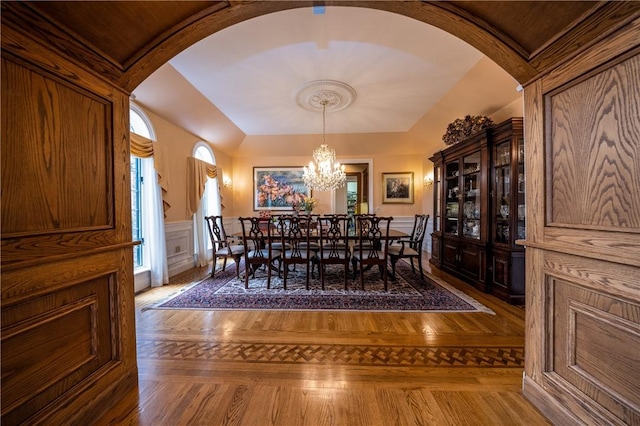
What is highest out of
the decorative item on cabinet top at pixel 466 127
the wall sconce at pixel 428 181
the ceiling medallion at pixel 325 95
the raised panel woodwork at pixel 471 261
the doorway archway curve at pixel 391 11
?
the ceiling medallion at pixel 325 95

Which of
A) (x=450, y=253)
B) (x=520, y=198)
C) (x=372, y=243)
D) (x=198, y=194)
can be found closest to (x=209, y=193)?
(x=198, y=194)

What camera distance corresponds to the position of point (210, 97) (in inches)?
165

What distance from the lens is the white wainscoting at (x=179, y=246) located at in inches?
160

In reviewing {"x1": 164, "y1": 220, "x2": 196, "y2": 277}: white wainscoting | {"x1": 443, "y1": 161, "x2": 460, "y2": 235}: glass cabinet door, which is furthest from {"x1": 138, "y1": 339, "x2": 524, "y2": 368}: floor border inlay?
{"x1": 443, "y1": 161, "x2": 460, "y2": 235}: glass cabinet door

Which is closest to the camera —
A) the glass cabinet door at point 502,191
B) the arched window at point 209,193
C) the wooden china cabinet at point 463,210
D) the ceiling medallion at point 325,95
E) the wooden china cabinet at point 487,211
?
the wooden china cabinet at point 487,211

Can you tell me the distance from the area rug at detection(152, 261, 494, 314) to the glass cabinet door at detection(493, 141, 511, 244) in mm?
929

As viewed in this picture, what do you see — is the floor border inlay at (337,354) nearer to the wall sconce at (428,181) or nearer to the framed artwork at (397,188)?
the wall sconce at (428,181)

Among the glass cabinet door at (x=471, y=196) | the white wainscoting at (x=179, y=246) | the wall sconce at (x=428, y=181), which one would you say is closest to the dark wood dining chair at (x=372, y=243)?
the glass cabinet door at (x=471, y=196)

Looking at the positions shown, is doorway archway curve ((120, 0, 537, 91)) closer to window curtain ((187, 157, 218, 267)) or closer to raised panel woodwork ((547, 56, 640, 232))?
raised panel woodwork ((547, 56, 640, 232))

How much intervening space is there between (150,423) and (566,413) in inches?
83.4

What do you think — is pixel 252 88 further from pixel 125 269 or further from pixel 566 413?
pixel 566 413

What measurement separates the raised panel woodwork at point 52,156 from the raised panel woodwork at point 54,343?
0.33 metres

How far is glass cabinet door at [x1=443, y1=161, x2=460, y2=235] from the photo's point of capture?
4.08m

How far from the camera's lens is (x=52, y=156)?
1110mm
